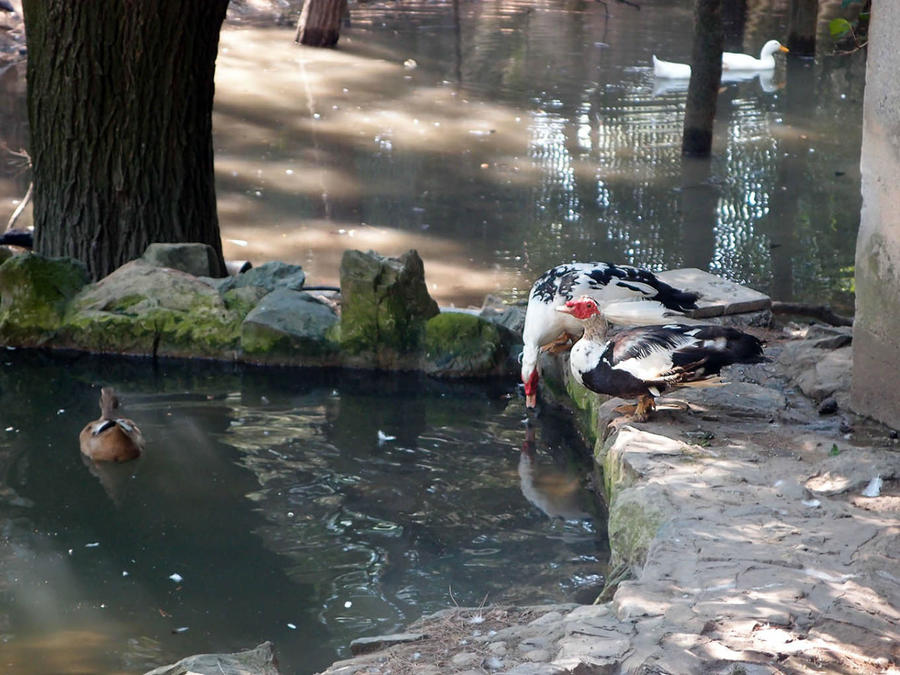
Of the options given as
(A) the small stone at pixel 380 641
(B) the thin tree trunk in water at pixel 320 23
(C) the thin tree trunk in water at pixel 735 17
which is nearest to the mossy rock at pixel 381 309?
(A) the small stone at pixel 380 641

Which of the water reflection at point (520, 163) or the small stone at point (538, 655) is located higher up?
the water reflection at point (520, 163)

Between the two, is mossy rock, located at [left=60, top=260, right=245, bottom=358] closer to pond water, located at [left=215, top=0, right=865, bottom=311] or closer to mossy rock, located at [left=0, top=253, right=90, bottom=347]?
mossy rock, located at [left=0, top=253, right=90, bottom=347]

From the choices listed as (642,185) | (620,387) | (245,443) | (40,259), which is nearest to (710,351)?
(620,387)

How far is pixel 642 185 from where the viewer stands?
11.5 metres

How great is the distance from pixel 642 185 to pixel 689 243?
1.78 meters

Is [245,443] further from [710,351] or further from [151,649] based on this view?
[710,351]

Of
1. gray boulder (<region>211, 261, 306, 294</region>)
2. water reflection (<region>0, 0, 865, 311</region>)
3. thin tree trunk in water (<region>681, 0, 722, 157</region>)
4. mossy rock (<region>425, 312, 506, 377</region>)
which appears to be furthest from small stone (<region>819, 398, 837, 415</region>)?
thin tree trunk in water (<region>681, 0, 722, 157</region>)

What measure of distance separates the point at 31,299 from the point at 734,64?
12321mm

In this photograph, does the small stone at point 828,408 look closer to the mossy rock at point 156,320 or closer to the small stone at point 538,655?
the small stone at point 538,655

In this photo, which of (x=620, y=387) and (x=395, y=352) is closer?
(x=620, y=387)

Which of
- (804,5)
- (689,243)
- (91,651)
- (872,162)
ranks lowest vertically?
(91,651)

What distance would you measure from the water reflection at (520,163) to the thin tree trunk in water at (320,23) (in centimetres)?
31

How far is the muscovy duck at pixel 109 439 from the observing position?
19.0 ft

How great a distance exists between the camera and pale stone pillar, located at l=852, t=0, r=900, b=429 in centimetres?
510
